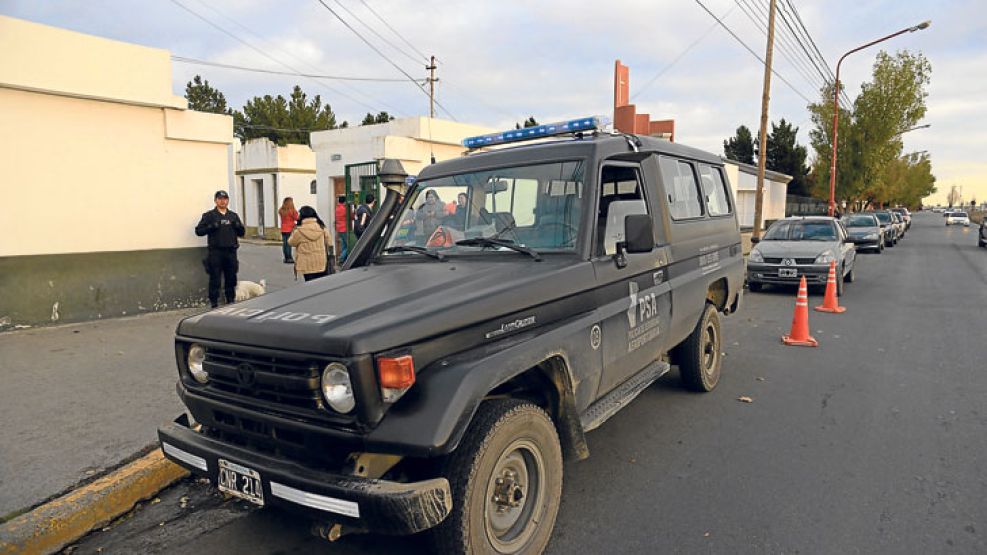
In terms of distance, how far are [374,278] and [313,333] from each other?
983mm

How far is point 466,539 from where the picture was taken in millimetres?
2518

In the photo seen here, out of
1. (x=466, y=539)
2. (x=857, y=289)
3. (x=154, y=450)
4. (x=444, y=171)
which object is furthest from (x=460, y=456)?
(x=857, y=289)

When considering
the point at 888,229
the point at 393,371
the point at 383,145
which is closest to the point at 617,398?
the point at 393,371

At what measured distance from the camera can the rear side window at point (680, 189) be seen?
4.62m

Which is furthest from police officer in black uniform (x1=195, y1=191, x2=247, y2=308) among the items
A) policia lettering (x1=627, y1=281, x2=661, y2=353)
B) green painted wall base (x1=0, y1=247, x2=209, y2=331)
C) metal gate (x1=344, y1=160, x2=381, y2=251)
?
policia lettering (x1=627, y1=281, x2=661, y2=353)

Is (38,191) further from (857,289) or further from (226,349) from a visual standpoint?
(857,289)

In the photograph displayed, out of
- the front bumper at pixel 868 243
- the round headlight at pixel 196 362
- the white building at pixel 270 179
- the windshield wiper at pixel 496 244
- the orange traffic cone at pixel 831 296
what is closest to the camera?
the round headlight at pixel 196 362

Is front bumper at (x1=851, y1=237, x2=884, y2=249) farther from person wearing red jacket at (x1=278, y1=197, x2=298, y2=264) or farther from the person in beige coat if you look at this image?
the person in beige coat

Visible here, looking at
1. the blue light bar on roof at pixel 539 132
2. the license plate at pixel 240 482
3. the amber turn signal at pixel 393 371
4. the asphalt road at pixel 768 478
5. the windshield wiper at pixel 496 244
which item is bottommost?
the asphalt road at pixel 768 478

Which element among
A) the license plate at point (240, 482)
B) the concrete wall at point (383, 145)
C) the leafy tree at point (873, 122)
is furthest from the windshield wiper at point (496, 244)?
the leafy tree at point (873, 122)

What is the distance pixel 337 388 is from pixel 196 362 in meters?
0.99

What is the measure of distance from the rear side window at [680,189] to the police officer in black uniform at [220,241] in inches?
249

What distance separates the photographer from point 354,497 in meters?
2.29

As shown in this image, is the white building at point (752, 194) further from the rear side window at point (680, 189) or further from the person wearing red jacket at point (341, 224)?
the rear side window at point (680, 189)
